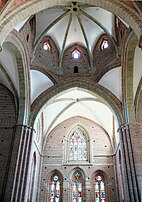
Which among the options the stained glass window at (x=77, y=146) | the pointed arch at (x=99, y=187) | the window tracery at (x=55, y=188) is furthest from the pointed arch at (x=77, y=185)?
the stained glass window at (x=77, y=146)

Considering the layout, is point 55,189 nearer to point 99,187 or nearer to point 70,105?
point 99,187

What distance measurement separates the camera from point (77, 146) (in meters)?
18.3

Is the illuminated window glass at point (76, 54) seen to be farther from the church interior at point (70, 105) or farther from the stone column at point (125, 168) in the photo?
the stone column at point (125, 168)

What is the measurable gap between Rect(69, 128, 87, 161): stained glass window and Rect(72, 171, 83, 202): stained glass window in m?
1.26

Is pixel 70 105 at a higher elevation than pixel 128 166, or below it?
higher

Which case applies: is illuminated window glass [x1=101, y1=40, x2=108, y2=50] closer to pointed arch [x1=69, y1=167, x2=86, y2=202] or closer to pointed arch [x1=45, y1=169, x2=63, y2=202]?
pointed arch [x1=69, y1=167, x2=86, y2=202]

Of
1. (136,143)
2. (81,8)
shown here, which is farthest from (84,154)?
(81,8)

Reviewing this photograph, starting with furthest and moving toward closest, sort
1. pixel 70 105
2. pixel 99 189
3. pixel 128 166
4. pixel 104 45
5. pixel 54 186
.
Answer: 1. pixel 70 105
2. pixel 54 186
3. pixel 99 189
4. pixel 104 45
5. pixel 128 166

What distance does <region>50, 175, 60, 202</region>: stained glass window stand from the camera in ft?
52.3

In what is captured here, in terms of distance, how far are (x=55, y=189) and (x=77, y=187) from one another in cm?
163

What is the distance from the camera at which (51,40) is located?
1595cm

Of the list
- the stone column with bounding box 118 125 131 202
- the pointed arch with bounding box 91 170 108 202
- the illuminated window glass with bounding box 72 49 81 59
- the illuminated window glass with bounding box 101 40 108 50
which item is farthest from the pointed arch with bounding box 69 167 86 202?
the illuminated window glass with bounding box 101 40 108 50

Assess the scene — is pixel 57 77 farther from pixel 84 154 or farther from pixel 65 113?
pixel 84 154

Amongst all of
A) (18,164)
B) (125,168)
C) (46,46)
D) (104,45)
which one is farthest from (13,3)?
(125,168)
